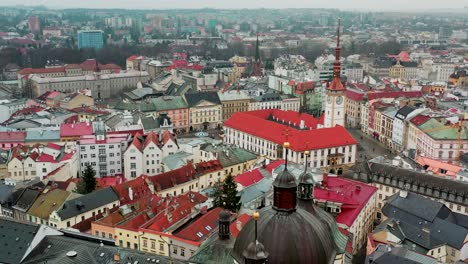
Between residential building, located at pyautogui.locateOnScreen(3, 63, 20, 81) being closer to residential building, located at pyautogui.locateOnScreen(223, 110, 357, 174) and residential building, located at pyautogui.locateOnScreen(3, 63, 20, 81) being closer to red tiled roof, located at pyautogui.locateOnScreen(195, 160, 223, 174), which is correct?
residential building, located at pyautogui.locateOnScreen(223, 110, 357, 174)

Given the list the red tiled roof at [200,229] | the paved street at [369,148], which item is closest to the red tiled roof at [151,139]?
the red tiled roof at [200,229]

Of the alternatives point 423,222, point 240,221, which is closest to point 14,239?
point 240,221

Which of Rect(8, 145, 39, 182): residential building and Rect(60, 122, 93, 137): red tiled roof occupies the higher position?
Rect(60, 122, 93, 137): red tiled roof

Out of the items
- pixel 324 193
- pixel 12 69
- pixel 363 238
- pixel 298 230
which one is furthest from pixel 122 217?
pixel 12 69

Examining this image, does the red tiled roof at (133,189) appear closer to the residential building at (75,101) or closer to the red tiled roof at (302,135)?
the red tiled roof at (302,135)

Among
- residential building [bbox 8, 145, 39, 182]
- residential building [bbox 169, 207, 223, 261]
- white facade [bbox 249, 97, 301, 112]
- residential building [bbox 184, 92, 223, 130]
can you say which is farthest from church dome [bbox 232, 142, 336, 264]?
white facade [bbox 249, 97, 301, 112]

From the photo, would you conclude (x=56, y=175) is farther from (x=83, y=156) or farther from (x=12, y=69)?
(x=12, y=69)
